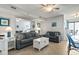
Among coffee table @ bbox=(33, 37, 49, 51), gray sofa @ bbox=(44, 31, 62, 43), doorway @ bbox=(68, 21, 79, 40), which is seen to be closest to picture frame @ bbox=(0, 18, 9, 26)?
coffee table @ bbox=(33, 37, 49, 51)

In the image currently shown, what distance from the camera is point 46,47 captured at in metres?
2.53

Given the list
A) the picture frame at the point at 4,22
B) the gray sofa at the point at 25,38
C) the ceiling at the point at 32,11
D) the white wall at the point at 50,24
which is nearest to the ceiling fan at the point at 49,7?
the ceiling at the point at 32,11

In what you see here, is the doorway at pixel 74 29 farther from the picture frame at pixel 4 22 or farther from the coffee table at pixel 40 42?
the picture frame at pixel 4 22

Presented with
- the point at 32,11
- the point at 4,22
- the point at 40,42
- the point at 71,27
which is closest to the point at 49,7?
the point at 32,11

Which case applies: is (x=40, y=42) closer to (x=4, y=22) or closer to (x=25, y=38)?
(x=25, y=38)

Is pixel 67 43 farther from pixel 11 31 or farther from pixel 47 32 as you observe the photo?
pixel 11 31

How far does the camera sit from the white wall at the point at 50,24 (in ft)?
8.24

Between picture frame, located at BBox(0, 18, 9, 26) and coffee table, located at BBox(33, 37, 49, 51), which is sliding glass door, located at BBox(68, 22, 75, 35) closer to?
coffee table, located at BBox(33, 37, 49, 51)

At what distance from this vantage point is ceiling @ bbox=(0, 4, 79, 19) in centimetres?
221

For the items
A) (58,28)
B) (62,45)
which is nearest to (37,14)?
(58,28)

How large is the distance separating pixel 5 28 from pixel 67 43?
1.63 m

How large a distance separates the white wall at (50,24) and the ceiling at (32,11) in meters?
0.12
